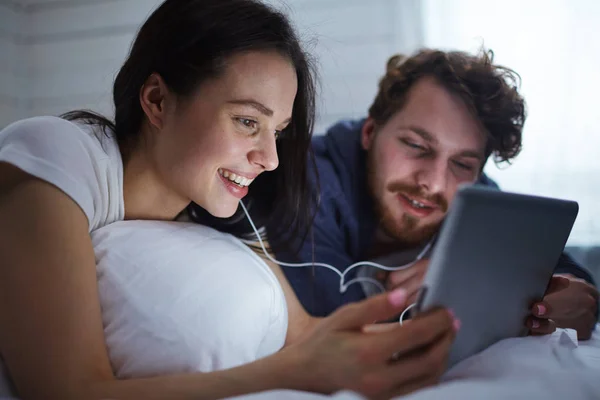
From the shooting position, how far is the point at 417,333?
434mm

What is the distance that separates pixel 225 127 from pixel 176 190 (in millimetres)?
120

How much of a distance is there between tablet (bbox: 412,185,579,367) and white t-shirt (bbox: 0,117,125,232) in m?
0.36

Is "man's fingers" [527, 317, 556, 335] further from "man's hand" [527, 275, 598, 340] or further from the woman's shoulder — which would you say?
the woman's shoulder

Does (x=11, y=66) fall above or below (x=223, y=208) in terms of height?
above

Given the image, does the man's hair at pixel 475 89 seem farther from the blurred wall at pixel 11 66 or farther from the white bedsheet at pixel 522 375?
the blurred wall at pixel 11 66

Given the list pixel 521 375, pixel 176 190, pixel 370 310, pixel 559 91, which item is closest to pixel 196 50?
pixel 176 190

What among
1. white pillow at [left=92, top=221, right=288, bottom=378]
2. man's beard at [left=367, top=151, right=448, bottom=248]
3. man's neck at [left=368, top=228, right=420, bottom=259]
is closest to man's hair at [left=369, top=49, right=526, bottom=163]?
man's beard at [left=367, top=151, right=448, bottom=248]

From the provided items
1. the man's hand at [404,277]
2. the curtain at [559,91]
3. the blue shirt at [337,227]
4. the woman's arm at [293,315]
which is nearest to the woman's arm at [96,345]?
the woman's arm at [293,315]

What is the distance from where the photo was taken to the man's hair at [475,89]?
113cm

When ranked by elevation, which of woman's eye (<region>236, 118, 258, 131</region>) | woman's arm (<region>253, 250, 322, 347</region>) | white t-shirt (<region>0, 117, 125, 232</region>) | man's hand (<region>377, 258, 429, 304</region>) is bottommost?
man's hand (<region>377, 258, 429, 304</region>)

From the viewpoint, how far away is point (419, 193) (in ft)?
3.73

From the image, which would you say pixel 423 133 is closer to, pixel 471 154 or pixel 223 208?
pixel 471 154

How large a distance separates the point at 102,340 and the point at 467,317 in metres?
0.35

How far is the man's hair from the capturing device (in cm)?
113
